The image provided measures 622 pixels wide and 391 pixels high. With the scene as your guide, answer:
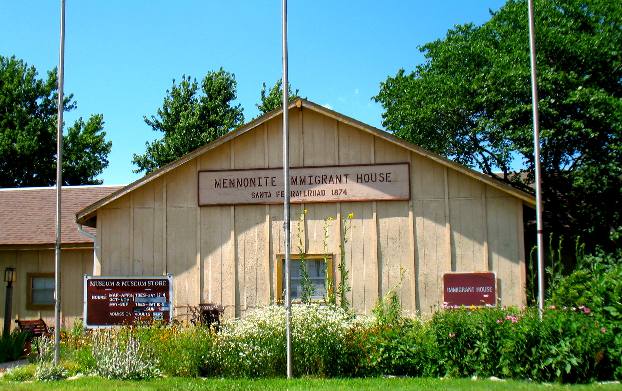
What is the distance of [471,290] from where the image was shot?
46.6 ft

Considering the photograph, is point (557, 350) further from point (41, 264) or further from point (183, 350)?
point (41, 264)

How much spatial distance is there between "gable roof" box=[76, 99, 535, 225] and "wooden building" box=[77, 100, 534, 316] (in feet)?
0.10

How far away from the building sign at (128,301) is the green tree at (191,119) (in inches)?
770

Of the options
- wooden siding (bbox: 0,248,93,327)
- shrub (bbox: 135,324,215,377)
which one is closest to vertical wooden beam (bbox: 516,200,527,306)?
shrub (bbox: 135,324,215,377)

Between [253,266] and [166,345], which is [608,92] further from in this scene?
[166,345]

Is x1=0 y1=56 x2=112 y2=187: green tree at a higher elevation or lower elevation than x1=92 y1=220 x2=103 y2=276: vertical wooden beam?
higher

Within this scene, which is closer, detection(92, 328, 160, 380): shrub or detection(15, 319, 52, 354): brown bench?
detection(92, 328, 160, 380): shrub

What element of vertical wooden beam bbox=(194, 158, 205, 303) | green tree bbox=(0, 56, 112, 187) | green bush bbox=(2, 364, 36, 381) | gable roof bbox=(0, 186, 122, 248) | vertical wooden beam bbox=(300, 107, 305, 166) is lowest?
green bush bbox=(2, 364, 36, 381)

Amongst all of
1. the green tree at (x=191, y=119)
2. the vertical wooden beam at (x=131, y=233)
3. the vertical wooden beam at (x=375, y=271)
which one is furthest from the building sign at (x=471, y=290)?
the green tree at (x=191, y=119)

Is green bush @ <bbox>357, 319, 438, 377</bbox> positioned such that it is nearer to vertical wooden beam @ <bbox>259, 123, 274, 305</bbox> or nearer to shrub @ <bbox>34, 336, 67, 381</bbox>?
vertical wooden beam @ <bbox>259, 123, 274, 305</bbox>

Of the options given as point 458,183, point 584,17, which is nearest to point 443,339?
point 458,183

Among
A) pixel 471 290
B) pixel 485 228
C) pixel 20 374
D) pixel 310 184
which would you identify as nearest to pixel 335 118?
pixel 310 184

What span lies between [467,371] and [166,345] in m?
5.17

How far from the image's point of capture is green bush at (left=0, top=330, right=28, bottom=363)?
14695 millimetres
